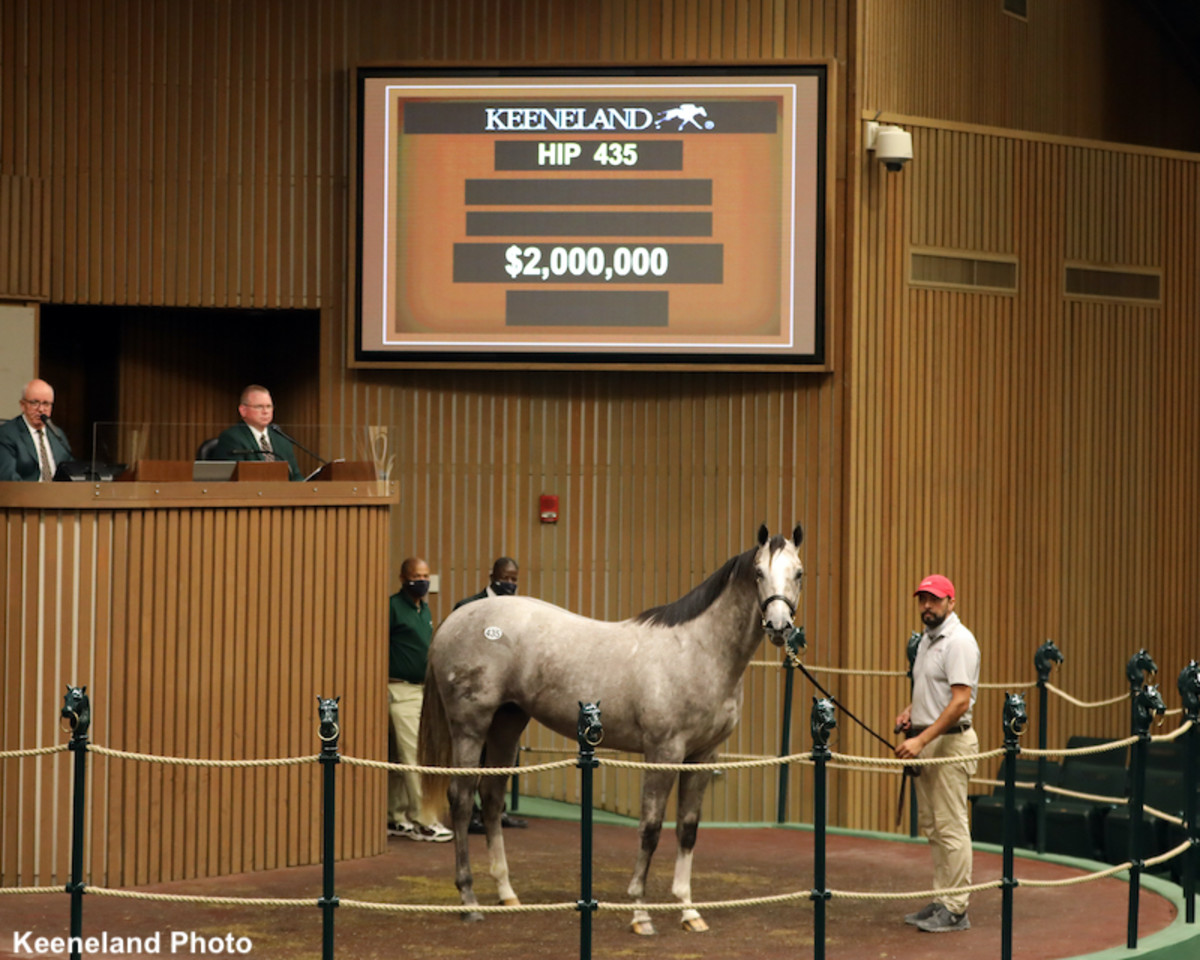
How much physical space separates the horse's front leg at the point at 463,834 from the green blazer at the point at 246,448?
207 centimetres

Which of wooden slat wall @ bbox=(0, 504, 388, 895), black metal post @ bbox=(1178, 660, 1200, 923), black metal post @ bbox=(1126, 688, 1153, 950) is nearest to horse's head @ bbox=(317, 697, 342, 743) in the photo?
wooden slat wall @ bbox=(0, 504, 388, 895)

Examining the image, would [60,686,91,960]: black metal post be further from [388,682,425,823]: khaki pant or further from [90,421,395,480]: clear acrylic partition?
[388,682,425,823]: khaki pant

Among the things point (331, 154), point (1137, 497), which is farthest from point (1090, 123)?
point (331, 154)

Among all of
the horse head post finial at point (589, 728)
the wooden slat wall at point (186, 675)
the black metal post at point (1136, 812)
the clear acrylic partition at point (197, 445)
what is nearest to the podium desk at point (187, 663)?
the wooden slat wall at point (186, 675)

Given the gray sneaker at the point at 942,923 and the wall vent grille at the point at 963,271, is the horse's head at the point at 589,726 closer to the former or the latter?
the gray sneaker at the point at 942,923

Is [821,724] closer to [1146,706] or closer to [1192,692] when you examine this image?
[1146,706]

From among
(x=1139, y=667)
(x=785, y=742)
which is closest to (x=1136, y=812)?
(x=1139, y=667)

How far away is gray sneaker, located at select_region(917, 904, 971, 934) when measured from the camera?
7.98 meters

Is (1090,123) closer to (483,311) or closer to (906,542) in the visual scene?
(906,542)

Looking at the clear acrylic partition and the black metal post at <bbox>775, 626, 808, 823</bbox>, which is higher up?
the clear acrylic partition

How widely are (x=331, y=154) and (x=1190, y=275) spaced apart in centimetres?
656

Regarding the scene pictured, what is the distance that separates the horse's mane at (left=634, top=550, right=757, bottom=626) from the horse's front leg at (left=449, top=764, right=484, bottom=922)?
116 cm

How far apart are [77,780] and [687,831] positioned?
288 cm

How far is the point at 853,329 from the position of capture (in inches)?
457
